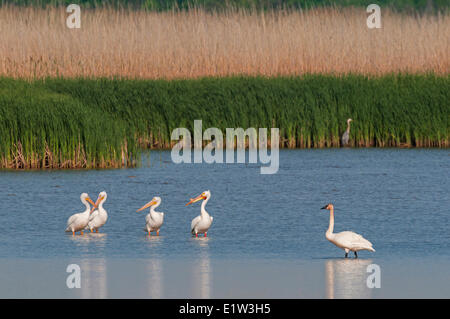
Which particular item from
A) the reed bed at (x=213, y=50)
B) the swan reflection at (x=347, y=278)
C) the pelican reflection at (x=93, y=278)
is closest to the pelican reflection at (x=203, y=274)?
the pelican reflection at (x=93, y=278)

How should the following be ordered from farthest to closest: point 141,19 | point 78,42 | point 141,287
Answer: point 141,19
point 78,42
point 141,287

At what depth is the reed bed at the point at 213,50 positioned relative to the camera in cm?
2295

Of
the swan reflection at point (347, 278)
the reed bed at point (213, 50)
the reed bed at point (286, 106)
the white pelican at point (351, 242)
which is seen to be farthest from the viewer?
the reed bed at point (213, 50)

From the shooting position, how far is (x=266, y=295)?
27.8 feet

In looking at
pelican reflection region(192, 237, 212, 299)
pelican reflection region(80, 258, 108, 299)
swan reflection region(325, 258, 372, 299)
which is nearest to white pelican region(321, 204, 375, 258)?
swan reflection region(325, 258, 372, 299)

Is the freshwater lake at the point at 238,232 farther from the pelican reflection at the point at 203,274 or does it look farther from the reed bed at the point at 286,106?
the reed bed at the point at 286,106

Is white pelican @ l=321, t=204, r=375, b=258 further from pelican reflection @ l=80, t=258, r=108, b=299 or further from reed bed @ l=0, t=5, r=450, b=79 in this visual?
reed bed @ l=0, t=5, r=450, b=79

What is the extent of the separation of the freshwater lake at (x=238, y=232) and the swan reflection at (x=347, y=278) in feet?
0.04

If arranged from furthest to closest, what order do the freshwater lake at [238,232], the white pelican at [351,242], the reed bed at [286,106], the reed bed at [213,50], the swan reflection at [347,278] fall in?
the reed bed at [213,50] < the reed bed at [286,106] < the white pelican at [351,242] < the freshwater lake at [238,232] < the swan reflection at [347,278]

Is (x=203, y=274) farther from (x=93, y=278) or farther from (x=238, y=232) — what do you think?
(x=238, y=232)

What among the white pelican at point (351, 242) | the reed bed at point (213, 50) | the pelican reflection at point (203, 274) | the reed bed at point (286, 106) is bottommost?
the pelican reflection at point (203, 274)

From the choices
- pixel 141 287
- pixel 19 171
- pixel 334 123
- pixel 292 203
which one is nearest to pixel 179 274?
pixel 141 287

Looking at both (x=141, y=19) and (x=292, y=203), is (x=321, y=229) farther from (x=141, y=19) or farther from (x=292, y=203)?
(x=141, y=19)
